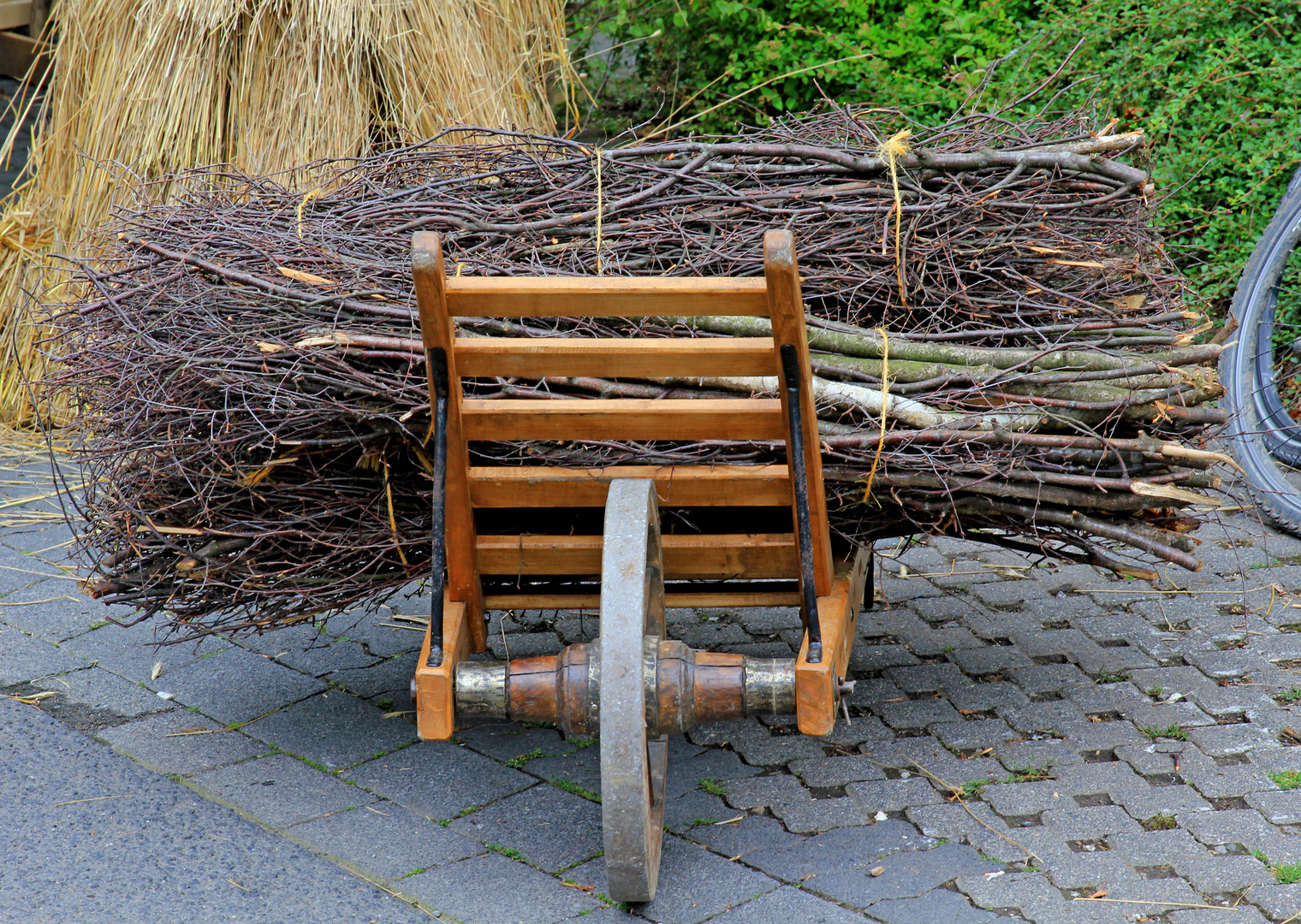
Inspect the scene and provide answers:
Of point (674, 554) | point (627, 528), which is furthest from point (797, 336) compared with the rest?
point (674, 554)

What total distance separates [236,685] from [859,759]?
1693 millimetres

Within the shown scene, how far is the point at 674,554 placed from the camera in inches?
85.7

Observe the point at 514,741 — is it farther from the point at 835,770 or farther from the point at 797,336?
the point at 797,336

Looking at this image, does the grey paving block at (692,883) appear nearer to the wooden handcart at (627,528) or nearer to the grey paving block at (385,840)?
the wooden handcart at (627,528)

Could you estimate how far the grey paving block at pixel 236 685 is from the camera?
9.64ft

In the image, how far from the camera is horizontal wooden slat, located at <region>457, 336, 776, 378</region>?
177 cm

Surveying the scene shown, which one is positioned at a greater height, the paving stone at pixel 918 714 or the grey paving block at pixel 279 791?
the paving stone at pixel 918 714

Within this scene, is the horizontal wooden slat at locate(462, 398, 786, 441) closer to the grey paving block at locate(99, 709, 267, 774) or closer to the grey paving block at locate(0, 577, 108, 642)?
the grey paving block at locate(99, 709, 267, 774)

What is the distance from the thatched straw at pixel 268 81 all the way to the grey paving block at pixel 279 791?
8.70 ft

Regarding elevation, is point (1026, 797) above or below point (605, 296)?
below

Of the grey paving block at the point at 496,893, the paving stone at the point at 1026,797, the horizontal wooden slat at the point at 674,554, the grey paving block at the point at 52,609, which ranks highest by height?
the horizontal wooden slat at the point at 674,554

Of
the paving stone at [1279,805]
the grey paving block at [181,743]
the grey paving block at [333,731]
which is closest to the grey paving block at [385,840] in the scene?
the grey paving block at [333,731]

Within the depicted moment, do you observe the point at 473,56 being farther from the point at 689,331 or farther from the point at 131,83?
the point at 689,331

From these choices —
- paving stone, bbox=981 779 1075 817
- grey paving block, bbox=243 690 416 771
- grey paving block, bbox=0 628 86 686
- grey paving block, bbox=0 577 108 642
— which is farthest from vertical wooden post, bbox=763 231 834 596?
grey paving block, bbox=0 577 108 642
